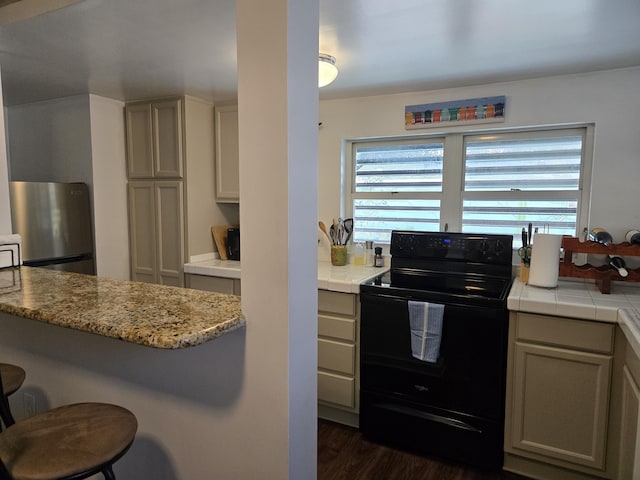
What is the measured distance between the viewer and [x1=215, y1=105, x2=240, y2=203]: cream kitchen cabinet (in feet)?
10.1

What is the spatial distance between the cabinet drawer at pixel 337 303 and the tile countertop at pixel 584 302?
2.71 ft

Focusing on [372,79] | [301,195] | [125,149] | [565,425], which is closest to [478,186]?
[372,79]

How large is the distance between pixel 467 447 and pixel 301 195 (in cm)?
174

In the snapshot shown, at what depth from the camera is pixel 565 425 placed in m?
1.90

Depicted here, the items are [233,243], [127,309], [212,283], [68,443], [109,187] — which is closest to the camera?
[68,443]

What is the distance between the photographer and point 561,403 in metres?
1.90

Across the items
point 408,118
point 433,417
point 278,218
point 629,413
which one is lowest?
point 433,417

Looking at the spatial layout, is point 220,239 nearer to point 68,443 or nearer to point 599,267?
point 68,443

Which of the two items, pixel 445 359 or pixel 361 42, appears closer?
pixel 361 42

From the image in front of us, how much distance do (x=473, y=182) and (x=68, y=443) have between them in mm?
2494

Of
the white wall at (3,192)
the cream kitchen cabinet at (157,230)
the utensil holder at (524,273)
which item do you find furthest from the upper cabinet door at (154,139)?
the utensil holder at (524,273)

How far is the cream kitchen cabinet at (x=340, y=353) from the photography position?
7.79 feet

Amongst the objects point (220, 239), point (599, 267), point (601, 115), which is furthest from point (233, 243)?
point (601, 115)

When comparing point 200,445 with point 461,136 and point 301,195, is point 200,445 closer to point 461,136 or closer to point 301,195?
point 301,195
